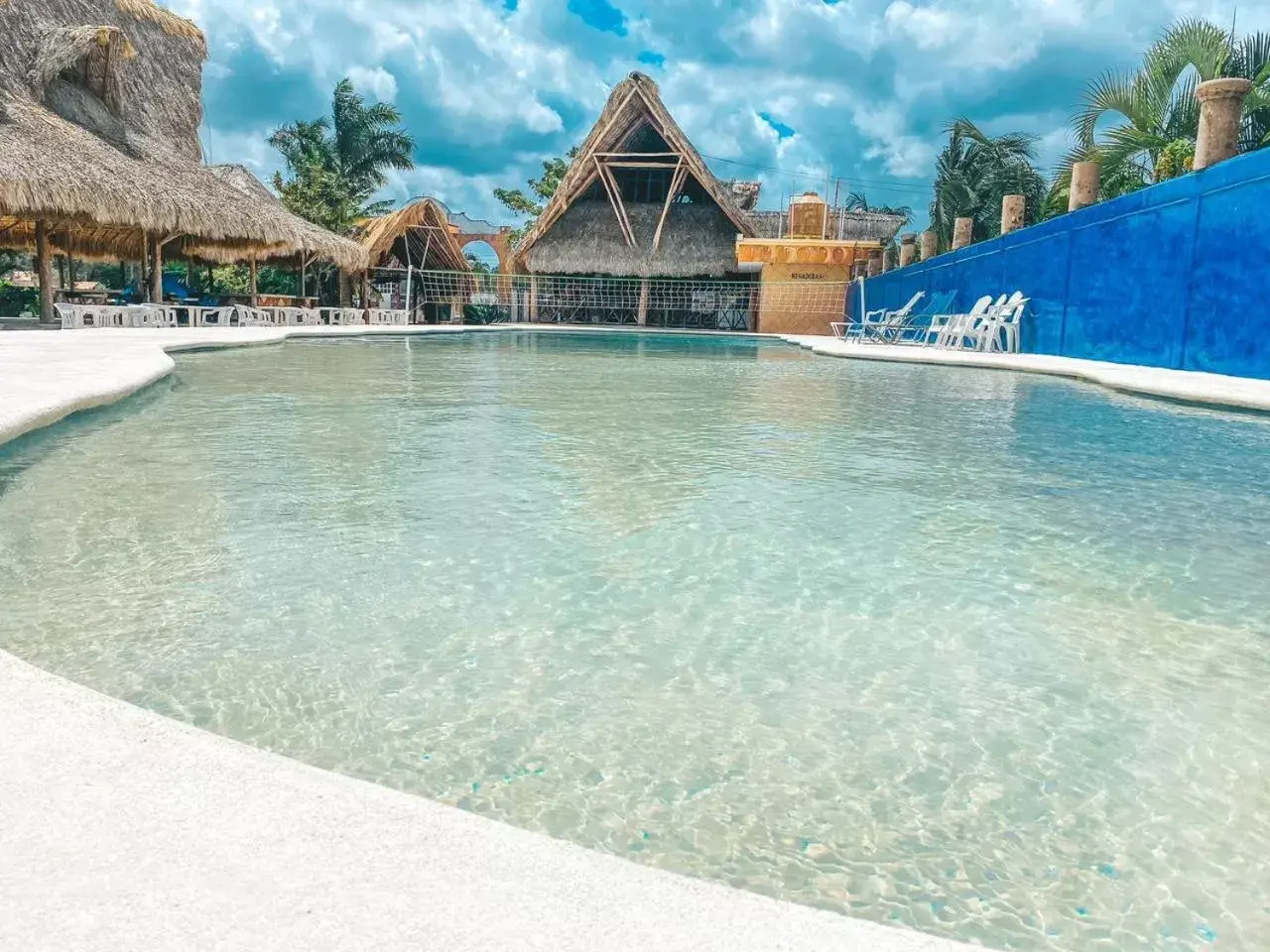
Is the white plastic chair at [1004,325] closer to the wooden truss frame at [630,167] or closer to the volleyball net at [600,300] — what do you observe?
the volleyball net at [600,300]

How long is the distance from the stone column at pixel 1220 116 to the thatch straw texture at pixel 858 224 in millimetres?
18427

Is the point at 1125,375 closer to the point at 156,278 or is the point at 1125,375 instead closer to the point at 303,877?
the point at 303,877

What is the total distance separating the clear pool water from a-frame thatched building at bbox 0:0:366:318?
37.2 ft

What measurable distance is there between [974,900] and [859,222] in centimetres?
3004

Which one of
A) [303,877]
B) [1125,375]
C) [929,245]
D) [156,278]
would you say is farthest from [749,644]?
[156,278]

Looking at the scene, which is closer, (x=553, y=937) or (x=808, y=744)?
(x=553, y=937)

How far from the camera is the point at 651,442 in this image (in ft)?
15.5

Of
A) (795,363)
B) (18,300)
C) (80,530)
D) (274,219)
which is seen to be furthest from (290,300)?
(80,530)

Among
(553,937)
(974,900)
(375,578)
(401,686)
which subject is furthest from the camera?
(375,578)

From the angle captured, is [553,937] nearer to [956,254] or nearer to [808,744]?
[808,744]

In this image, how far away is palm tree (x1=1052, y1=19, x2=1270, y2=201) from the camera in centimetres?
1093

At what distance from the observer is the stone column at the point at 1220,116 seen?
7.79 metres

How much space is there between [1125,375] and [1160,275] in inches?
64.5

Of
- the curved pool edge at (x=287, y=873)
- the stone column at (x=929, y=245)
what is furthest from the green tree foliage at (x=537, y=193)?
the curved pool edge at (x=287, y=873)
